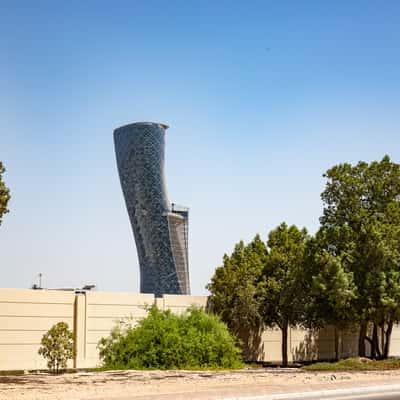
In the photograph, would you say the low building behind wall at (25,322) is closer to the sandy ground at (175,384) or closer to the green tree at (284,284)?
the sandy ground at (175,384)

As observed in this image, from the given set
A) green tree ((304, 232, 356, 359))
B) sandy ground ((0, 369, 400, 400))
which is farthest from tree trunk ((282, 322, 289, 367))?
sandy ground ((0, 369, 400, 400))

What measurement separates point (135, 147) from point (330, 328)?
6649 cm

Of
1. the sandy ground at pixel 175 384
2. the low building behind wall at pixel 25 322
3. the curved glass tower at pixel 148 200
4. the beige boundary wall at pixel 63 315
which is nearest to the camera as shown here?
the sandy ground at pixel 175 384

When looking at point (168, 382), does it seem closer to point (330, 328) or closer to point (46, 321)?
point (46, 321)

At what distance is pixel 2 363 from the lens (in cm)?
3444

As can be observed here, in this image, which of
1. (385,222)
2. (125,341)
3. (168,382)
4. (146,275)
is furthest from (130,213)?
(168,382)

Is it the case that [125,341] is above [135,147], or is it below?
below

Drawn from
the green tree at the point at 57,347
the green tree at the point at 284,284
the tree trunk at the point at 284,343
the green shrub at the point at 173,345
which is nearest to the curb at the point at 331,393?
the green shrub at the point at 173,345

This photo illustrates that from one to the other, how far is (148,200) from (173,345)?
83.3m

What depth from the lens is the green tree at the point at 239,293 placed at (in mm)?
41969

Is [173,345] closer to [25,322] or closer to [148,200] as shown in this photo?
[25,322]

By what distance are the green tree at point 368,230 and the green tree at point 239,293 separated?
17.1 ft

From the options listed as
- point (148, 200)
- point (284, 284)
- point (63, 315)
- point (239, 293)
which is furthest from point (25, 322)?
point (148, 200)

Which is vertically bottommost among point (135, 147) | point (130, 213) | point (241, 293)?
point (241, 293)
